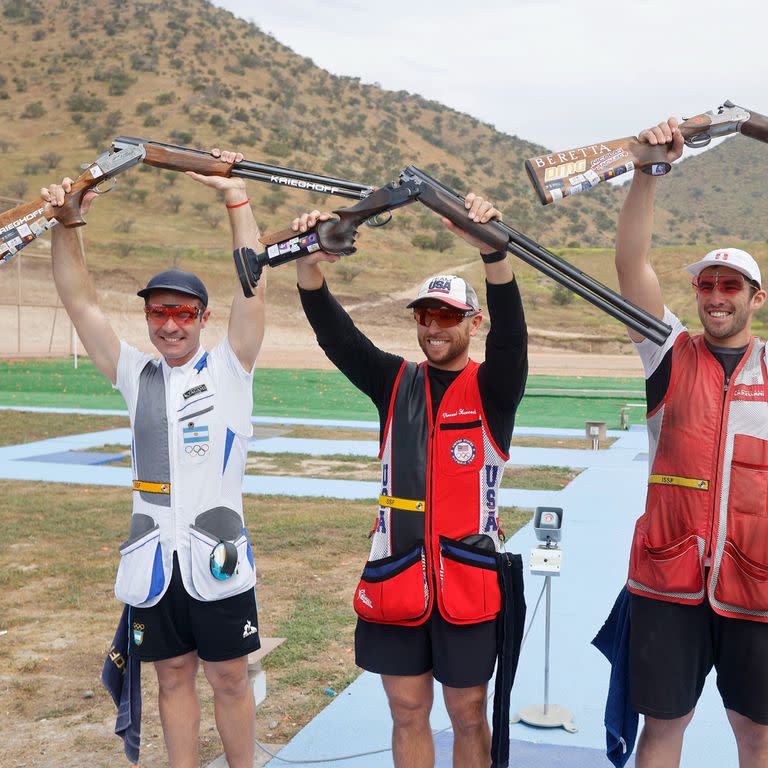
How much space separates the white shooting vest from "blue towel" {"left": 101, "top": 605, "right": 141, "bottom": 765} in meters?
0.30

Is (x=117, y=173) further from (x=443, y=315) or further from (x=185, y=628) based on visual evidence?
(x=185, y=628)

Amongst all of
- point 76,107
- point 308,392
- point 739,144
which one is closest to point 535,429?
point 308,392

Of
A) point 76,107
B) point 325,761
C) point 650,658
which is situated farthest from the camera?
point 76,107

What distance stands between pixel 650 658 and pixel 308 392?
1846 cm

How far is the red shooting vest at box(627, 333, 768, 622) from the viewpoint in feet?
9.05

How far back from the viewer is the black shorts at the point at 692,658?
277 centimetres

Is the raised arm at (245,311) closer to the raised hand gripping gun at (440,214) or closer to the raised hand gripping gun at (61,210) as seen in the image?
the raised hand gripping gun at (440,214)

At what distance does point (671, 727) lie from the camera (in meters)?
2.87

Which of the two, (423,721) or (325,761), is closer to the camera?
(423,721)

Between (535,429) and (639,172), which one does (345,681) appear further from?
(535,429)

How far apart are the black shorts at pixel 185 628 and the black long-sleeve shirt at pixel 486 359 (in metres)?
0.86

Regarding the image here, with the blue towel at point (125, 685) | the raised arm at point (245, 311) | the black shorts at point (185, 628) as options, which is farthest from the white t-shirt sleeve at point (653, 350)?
the blue towel at point (125, 685)

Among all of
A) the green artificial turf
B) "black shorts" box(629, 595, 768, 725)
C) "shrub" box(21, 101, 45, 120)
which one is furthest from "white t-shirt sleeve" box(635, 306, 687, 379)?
"shrub" box(21, 101, 45, 120)

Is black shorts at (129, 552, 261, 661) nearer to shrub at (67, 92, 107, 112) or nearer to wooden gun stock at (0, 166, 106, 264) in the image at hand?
wooden gun stock at (0, 166, 106, 264)
